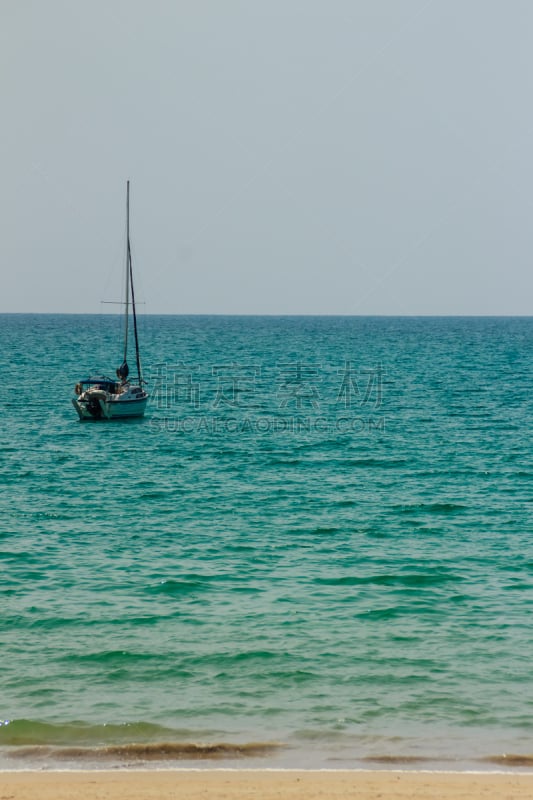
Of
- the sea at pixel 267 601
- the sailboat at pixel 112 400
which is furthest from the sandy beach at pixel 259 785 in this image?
the sailboat at pixel 112 400

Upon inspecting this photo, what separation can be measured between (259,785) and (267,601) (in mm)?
8005

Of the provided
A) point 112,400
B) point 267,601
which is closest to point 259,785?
point 267,601

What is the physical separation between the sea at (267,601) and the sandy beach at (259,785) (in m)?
0.47

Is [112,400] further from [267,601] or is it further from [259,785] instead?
[259,785]

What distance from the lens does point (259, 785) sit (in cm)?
1183

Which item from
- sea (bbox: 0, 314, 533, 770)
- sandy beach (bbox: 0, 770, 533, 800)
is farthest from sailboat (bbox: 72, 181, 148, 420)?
sandy beach (bbox: 0, 770, 533, 800)

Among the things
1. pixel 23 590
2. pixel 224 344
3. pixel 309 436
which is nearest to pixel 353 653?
pixel 23 590

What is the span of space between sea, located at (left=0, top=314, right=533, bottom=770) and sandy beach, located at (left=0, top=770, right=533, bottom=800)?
469mm

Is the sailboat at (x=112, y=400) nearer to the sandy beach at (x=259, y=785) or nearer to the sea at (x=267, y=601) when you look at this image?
the sea at (x=267, y=601)

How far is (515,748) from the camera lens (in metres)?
13.4

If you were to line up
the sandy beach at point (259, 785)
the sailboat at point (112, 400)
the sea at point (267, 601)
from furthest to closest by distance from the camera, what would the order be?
1. the sailboat at point (112, 400)
2. the sea at point (267, 601)
3. the sandy beach at point (259, 785)

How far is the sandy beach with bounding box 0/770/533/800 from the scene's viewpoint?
37.6 ft

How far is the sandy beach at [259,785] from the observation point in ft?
37.6

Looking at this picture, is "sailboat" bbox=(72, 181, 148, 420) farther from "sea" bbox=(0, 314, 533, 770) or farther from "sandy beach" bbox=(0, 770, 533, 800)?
"sandy beach" bbox=(0, 770, 533, 800)
